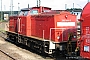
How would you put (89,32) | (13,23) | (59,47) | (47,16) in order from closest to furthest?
(89,32)
(59,47)
(47,16)
(13,23)

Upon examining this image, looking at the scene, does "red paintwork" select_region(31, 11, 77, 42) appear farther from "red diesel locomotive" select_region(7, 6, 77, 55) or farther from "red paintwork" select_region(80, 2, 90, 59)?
"red paintwork" select_region(80, 2, 90, 59)

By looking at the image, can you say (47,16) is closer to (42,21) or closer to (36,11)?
(42,21)

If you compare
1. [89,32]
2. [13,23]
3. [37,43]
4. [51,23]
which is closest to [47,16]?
[51,23]

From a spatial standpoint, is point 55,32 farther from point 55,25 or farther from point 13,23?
point 13,23

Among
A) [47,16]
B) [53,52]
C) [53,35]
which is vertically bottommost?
[53,52]

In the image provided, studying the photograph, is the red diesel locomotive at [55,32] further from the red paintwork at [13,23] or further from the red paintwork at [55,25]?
the red paintwork at [13,23]

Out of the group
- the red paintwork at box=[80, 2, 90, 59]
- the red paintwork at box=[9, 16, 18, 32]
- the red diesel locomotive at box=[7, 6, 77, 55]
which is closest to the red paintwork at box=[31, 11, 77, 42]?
the red diesel locomotive at box=[7, 6, 77, 55]

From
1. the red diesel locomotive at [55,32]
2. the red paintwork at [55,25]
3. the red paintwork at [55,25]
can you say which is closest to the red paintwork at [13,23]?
the red diesel locomotive at [55,32]

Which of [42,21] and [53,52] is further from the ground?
[42,21]

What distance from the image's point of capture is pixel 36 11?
1606cm

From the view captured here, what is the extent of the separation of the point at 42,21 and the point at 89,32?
18.5 ft

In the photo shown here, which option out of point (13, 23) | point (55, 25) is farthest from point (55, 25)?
point (13, 23)

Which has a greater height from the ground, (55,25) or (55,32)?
(55,25)

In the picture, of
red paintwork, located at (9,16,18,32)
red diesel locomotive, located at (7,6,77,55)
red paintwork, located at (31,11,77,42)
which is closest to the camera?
red diesel locomotive, located at (7,6,77,55)
